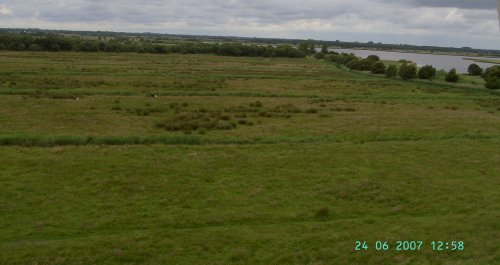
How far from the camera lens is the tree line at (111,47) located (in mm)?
124681

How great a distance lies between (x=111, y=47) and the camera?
13412 centimetres

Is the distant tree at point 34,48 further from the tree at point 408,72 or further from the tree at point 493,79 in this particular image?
the tree at point 493,79

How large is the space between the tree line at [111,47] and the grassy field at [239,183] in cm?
9718

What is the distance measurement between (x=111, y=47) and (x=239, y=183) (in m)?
126

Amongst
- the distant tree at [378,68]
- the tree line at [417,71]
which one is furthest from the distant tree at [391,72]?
the distant tree at [378,68]

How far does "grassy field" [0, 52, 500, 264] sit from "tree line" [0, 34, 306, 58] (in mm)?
97183

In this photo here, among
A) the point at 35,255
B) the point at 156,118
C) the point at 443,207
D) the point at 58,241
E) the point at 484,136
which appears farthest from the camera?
the point at 156,118

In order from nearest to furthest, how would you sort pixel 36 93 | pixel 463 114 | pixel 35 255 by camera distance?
pixel 35 255 < pixel 463 114 < pixel 36 93

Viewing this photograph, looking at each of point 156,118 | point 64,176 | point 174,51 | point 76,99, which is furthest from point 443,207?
point 174,51

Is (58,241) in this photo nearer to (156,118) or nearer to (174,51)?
(156,118)

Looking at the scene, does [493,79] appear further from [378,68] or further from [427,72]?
[378,68]

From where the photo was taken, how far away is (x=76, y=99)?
4175 centimetres

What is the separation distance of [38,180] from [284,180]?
10.1m
